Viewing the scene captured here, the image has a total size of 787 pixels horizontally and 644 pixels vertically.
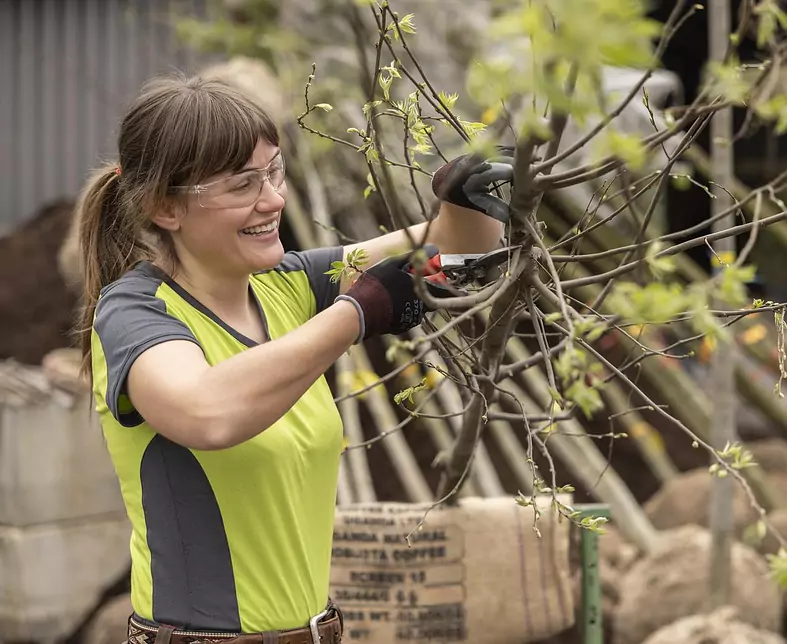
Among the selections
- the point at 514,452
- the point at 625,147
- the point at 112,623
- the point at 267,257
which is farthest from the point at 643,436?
the point at 625,147

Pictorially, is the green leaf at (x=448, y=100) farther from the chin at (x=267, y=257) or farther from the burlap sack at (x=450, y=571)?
the burlap sack at (x=450, y=571)

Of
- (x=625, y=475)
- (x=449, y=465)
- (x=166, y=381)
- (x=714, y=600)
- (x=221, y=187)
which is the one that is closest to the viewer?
(x=166, y=381)

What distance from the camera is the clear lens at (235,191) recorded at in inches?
61.5

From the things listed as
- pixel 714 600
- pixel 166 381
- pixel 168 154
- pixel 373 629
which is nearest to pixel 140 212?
pixel 168 154

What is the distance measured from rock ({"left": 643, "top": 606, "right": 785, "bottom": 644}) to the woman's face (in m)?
1.83

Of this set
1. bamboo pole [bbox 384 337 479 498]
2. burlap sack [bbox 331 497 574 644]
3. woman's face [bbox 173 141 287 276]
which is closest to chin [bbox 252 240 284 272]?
woman's face [bbox 173 141 287 276]

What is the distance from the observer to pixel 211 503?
61.4 inches

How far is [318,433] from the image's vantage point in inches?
64.9

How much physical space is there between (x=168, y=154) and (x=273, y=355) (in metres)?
0.40

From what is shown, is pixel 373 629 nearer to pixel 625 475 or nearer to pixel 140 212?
pixel 140 212

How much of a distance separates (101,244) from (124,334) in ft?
1.10

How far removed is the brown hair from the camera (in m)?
1.56

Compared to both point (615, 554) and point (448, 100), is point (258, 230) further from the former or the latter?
point (615, 554)

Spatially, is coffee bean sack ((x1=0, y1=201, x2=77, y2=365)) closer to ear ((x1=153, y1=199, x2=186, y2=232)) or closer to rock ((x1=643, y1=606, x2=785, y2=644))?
rock ((x1=643, y1=606, x2=785, y2=644))
